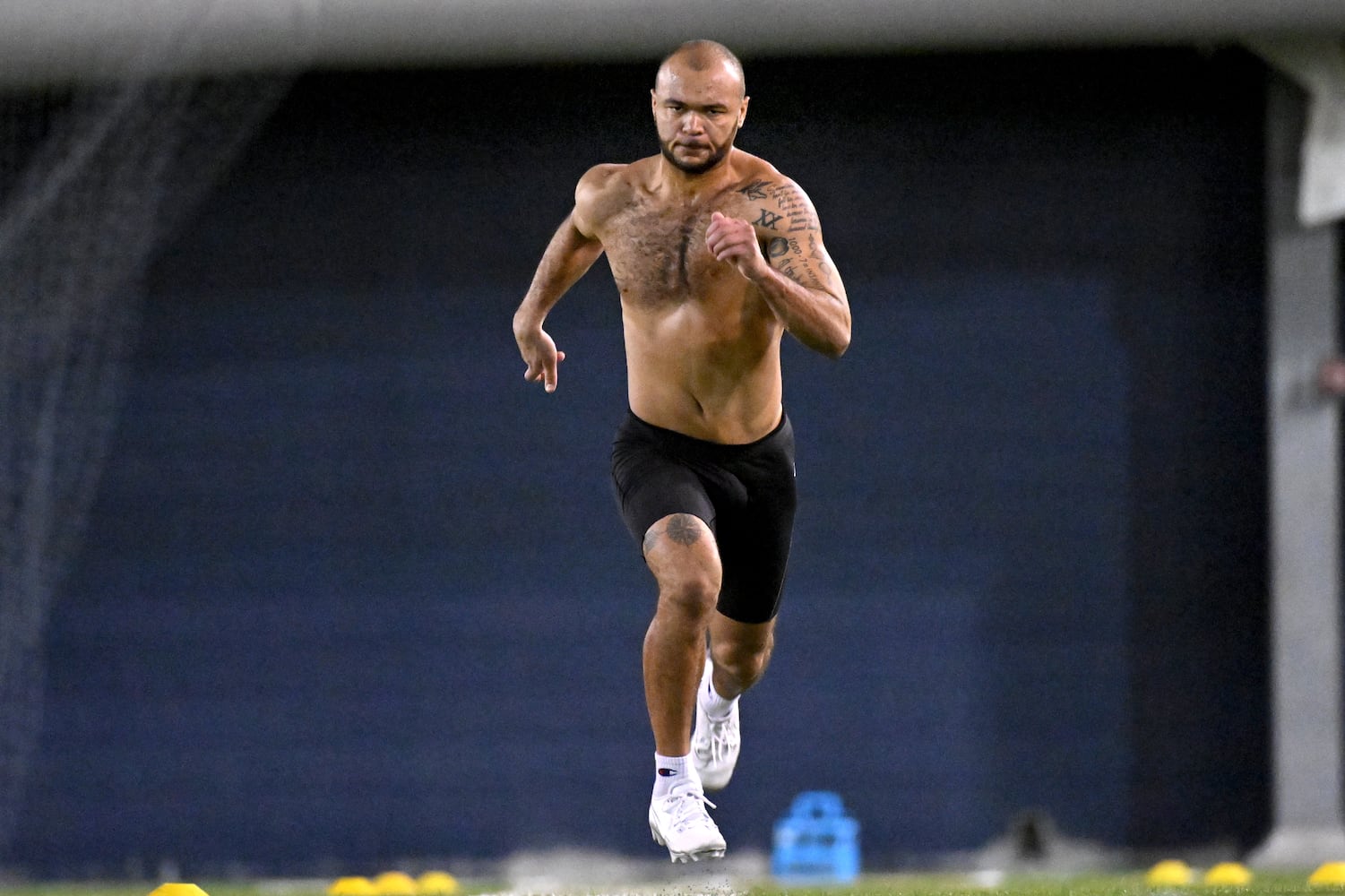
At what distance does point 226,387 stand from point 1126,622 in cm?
539

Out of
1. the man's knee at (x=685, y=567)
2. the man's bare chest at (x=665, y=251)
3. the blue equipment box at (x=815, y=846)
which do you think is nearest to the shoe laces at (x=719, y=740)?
the man's knee at (x=685, y=567)

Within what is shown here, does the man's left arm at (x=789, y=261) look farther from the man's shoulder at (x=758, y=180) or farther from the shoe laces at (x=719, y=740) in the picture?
the shoe laces at (x=719, y=740)

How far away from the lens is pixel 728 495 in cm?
472

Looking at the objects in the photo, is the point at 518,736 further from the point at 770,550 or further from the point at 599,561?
the point at 770,550

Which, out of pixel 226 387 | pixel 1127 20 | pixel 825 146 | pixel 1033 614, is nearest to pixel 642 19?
pixel 825 146

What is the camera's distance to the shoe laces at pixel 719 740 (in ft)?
18.2

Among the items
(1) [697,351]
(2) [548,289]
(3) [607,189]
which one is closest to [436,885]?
(2) [548,289]

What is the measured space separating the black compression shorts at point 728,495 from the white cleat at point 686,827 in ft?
2.28

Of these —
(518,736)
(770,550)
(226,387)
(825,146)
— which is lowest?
(518,736)

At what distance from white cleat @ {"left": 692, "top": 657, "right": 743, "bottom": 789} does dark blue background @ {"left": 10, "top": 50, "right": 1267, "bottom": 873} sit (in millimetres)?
3690

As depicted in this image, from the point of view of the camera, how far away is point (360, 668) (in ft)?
31.0

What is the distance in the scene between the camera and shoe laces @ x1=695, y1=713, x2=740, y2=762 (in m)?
5.54

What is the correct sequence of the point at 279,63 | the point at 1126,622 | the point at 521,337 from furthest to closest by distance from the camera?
the point at 1126,622 → the point at 279,63 → the point at 521,337

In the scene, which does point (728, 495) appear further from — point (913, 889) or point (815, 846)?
point (815, 846)
